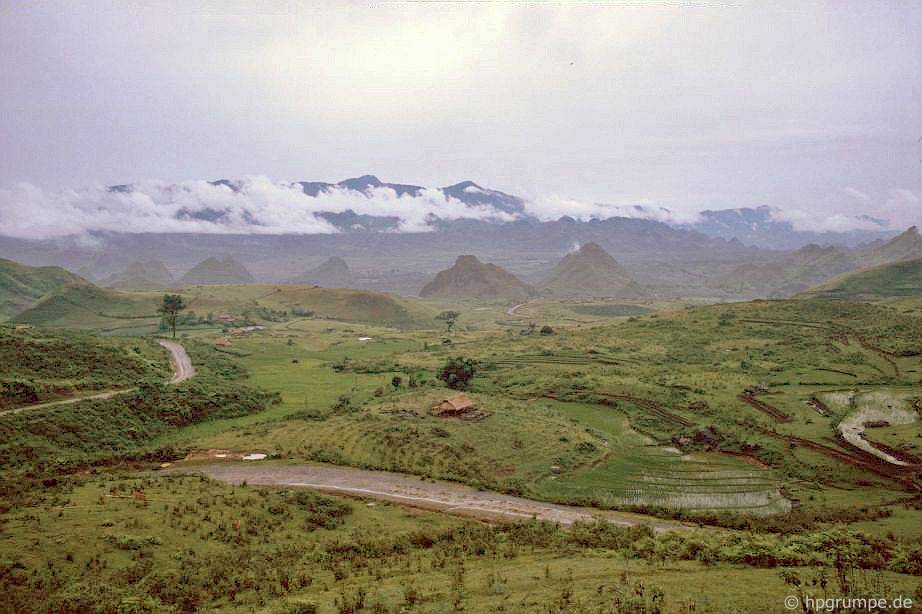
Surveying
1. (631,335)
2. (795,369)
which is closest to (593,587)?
(795,369)

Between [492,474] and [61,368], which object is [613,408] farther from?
[61,368]

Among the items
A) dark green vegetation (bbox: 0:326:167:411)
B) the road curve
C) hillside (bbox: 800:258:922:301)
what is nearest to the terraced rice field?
dark green vegetation (bbox: 0:326:167:411)

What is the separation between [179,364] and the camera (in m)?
73.8

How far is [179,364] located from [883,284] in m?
215

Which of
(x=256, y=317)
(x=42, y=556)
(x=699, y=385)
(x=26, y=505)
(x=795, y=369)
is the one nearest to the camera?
(x=42, y=556)

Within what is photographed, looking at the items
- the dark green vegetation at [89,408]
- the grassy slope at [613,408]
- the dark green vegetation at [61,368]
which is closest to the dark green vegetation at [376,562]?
the dark green vegetation at [89,408]

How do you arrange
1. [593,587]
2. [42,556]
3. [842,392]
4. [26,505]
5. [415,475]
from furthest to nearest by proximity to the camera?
1. [842,392]
2. [415,475]
3. [26,505]
4. [42,556]
5. [593,587]

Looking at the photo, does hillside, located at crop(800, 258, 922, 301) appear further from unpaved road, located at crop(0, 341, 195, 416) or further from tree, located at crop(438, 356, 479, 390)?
unpaved road, located at crop(0, 341, 195, 416)

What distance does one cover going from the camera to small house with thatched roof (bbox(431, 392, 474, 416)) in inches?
2115

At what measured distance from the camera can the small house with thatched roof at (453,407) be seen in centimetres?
5372

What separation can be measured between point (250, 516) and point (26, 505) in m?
10.1

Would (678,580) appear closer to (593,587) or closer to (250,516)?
(593,587)

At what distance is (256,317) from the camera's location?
542ft

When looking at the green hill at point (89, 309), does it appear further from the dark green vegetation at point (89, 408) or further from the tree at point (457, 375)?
the tree at point (457, 375)
